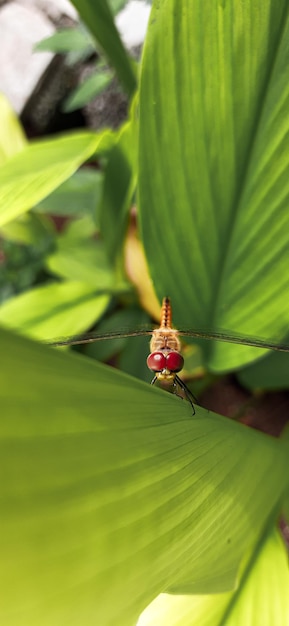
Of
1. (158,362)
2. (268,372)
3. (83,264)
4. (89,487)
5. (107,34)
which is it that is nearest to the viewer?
(89,487)

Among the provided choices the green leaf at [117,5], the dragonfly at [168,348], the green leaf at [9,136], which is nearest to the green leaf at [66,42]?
the green leaf at [117,5]

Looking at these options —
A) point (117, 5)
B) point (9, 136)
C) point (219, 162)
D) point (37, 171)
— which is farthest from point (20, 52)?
point (219, 162)

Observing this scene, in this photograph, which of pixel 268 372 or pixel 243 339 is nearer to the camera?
pixel 243 339

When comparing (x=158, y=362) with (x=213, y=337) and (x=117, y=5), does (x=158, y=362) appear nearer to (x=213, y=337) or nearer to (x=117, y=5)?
(x=213, y=337)

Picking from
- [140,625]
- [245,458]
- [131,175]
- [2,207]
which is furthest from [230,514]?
[131,175]

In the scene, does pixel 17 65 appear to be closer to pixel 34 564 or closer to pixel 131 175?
pixel 131 175

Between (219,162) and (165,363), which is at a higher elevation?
(219,162)

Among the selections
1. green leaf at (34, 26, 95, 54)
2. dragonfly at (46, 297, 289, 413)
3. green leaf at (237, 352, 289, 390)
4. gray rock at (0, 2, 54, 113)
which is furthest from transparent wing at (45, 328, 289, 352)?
gray rock at (0, 2, 54, 113)
